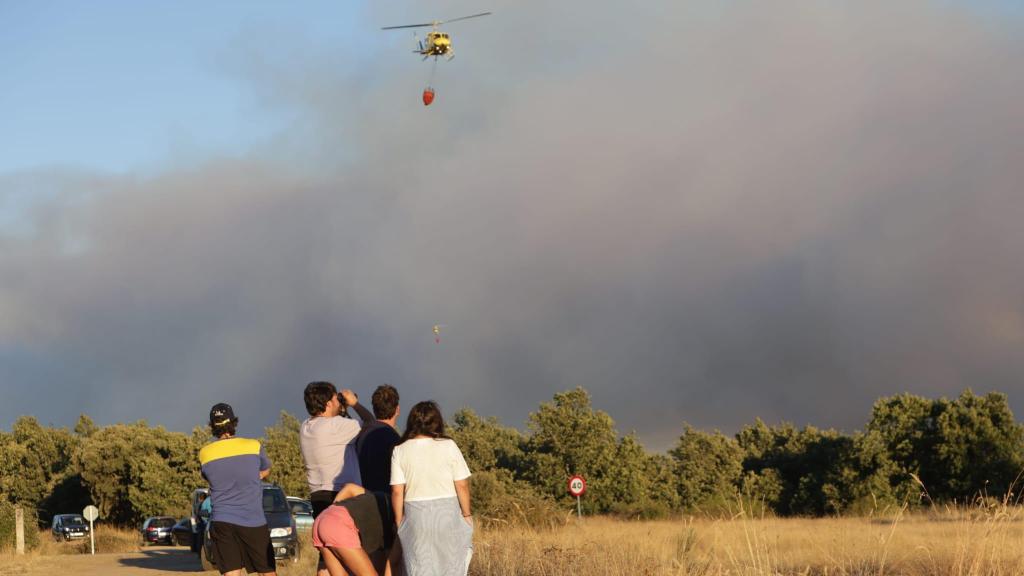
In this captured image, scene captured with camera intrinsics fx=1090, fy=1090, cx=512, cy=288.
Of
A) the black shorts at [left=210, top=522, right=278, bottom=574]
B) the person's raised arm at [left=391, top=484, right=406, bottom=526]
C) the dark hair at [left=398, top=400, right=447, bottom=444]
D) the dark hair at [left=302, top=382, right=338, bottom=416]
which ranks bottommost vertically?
the black shorts at [left=210, top=522, right=278, bottom=574]

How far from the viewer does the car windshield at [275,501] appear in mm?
23344

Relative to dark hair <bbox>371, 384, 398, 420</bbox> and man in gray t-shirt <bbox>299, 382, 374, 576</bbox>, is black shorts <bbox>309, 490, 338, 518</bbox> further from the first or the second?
dark hair <bbox>371, 384, 398, 420</bbox>

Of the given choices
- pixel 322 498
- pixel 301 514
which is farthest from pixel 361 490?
pixel 301 514


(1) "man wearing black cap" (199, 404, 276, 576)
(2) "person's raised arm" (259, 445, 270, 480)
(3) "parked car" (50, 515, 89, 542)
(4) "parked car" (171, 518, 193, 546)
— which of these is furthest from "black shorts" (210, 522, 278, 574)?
(3) "parked car" (50, 515, 89, 542)

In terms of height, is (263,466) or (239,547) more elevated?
(263,466)

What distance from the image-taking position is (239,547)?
32.0 feet

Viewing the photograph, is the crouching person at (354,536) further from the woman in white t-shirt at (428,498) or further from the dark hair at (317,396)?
the dark hair at (317,396)

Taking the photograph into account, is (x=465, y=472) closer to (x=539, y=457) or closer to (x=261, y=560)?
(x=261, y=560)

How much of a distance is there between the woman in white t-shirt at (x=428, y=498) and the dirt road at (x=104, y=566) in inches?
655

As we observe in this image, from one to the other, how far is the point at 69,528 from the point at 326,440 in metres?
46.1

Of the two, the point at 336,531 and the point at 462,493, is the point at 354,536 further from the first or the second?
the point at 462,493

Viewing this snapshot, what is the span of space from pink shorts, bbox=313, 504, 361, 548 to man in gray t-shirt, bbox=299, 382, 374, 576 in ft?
2.75

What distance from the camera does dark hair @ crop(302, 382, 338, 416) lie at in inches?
372

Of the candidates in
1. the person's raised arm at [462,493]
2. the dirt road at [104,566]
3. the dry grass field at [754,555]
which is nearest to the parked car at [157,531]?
the dirt road at [104,566]
